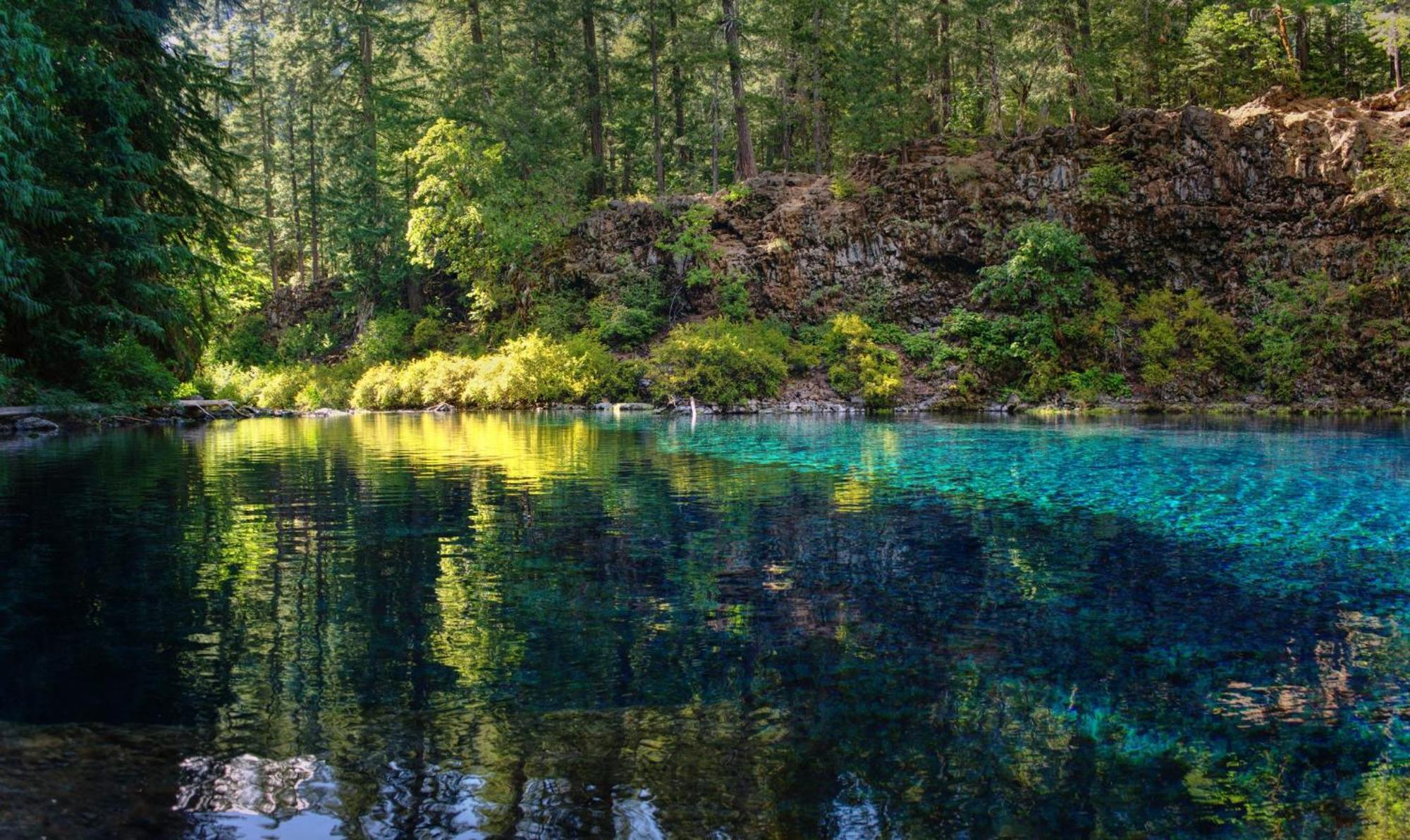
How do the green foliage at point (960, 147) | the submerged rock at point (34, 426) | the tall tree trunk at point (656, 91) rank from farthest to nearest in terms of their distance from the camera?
the tall tree trunk at point (656, 91)
the green foliage at point (960, 147)
the submerged rock at point (34, 426)

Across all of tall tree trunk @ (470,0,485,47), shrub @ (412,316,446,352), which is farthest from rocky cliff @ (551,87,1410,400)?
tall tree trunk @ (470,0,485,47)

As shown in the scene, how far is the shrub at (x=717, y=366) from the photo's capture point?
29.1 m

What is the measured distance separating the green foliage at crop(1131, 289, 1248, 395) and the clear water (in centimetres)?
1888

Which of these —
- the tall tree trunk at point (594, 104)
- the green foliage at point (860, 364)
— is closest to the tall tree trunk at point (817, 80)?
the tall tree trunk at point (594, 104)

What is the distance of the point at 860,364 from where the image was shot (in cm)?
3009

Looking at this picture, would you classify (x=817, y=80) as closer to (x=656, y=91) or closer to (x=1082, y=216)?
(x=656, y=91)

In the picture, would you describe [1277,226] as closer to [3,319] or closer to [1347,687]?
[1347,687]

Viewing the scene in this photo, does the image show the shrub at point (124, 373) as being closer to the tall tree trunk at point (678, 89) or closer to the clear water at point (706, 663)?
the clear water at point (706, 663)

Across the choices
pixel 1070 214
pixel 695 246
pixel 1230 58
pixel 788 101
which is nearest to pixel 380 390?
pixel 695 246

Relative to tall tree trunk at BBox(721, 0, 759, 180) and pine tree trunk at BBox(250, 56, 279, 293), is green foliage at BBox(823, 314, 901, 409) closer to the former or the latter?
tall tree trunk at BBox(721, 0, 759, 180)

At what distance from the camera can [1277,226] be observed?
96.2ft

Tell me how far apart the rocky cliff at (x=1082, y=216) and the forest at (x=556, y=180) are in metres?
0.68

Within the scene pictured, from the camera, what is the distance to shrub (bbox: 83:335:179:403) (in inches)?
813

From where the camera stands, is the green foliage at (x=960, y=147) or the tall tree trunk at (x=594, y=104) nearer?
the green foliage at (x=960, y=147)
